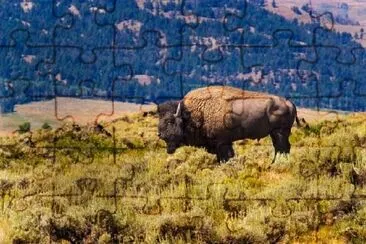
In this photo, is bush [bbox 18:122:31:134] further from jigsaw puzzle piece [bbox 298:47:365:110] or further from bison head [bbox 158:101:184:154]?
jigsaw puzzle piece [bbox 298:47:365:110]

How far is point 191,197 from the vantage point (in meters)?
12.9

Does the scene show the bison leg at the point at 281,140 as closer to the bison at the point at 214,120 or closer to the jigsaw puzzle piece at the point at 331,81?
the bison at the point at 214,120

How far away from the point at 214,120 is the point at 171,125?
2.36 ft

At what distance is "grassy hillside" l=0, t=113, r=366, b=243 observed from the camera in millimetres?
11523

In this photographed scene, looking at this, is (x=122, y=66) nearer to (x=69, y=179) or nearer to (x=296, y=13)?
(x=69, y=179)

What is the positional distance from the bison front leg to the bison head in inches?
25.3

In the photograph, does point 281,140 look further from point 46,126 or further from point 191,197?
point 46,126

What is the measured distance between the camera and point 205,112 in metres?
17.7

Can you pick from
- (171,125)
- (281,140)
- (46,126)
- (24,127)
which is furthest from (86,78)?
(24,127)

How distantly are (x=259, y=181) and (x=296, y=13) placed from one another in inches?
1256

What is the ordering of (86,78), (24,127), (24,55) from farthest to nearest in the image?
(24,127) < (24,55) < (86,78)

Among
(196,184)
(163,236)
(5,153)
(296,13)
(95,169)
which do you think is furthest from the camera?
(296,13)

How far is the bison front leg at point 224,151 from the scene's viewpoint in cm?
1722

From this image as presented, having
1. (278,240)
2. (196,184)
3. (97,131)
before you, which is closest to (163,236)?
(278,240)
